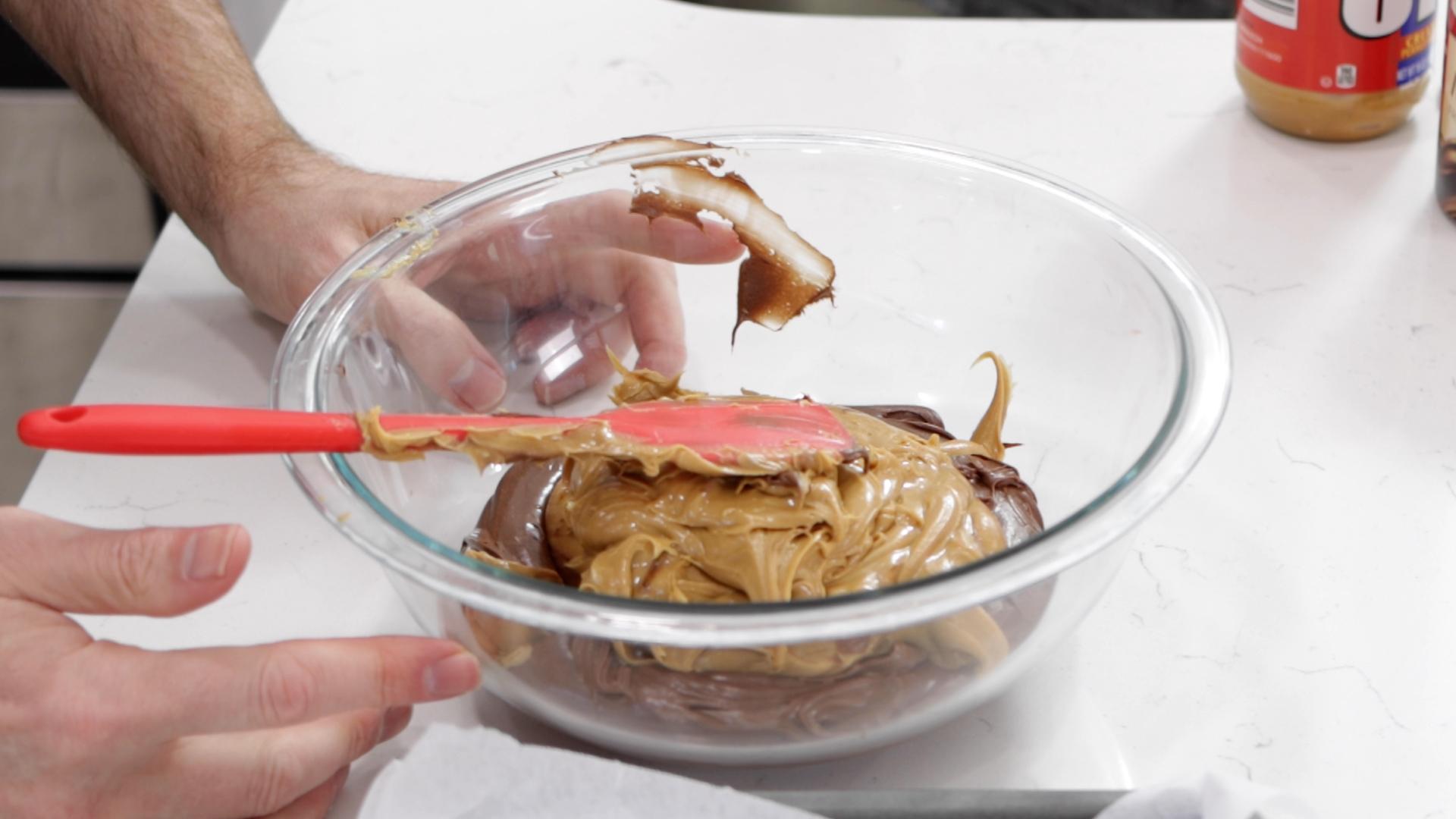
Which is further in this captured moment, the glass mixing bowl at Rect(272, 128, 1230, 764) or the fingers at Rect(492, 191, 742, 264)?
the fingers at Rect(492, 191, 742, 264)

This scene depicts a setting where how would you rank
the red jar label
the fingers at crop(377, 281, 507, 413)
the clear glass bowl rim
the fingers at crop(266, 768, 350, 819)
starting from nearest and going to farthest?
the clear glass bowl rim, the fingers at crop(266, 768, 350, 819), the fingers at crop(377, 281, 507, 413), the red jar label

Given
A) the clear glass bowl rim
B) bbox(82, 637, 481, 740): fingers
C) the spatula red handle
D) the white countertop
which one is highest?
the spatula red handle

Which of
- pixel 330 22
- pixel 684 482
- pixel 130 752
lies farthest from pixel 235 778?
pixel 330 22

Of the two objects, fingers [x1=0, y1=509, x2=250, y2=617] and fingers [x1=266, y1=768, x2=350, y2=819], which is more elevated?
fingers [x1=0, y1=509, x2=250, y2=617]

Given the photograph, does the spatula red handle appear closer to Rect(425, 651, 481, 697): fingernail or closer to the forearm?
Rect(425, 651, 481, 697): fingernail

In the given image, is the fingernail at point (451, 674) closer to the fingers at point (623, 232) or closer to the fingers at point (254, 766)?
the fingers at point (254, 766)

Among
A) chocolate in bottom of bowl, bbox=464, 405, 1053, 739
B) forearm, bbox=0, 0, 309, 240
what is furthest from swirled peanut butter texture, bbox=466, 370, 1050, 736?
forearm, bbox=0, 0, 309, 240

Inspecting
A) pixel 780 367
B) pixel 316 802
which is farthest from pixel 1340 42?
pixel 316 802
